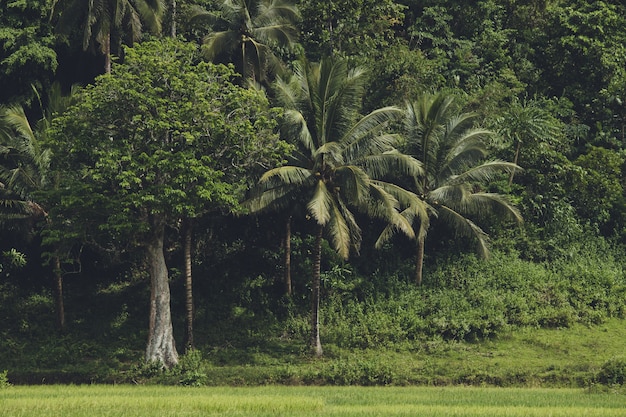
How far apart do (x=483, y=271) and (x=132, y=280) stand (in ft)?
42.3

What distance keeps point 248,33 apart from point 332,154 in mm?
7189

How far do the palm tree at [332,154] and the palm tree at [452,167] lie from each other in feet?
9.41

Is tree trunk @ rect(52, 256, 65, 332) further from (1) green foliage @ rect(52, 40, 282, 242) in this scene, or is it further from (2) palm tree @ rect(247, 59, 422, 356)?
(2) palm tree @ rect(247, 59, 422, 356)

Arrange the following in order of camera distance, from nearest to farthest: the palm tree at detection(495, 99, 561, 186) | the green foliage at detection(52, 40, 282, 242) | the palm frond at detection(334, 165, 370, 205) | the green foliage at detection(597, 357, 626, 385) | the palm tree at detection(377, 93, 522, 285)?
the green foliage at detection(597, 357, 626, 385)
the green foliage at detection(52, 40, 282, 242)
the palm frond at detection(334, 165, 370, 205)
the palm tree at detection(377, 93, 522, 285)
the palm tree at detection(495, 99, 561, 186)

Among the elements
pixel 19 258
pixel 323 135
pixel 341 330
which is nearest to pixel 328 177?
pixel 323 135

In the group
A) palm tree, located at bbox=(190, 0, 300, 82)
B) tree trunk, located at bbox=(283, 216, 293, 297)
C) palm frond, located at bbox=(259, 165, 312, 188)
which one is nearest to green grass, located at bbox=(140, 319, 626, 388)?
tree trunk, located at bbox=(283, 216, 293, 297)

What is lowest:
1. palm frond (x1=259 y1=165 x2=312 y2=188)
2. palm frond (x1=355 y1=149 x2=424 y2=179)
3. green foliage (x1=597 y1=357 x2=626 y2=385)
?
green foliage (x1=597 y1=357 x2=626 y2=385)

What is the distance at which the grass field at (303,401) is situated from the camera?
70.6 ft

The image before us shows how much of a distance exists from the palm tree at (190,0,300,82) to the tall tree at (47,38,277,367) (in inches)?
174

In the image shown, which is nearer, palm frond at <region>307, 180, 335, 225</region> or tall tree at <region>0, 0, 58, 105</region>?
palm frond at <region>307, 180, 335, 225</region>

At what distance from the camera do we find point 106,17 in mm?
35938

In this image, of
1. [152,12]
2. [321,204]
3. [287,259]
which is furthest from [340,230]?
[152,12]

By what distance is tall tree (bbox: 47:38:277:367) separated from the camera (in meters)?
30.2

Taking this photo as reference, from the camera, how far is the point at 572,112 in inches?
1735
